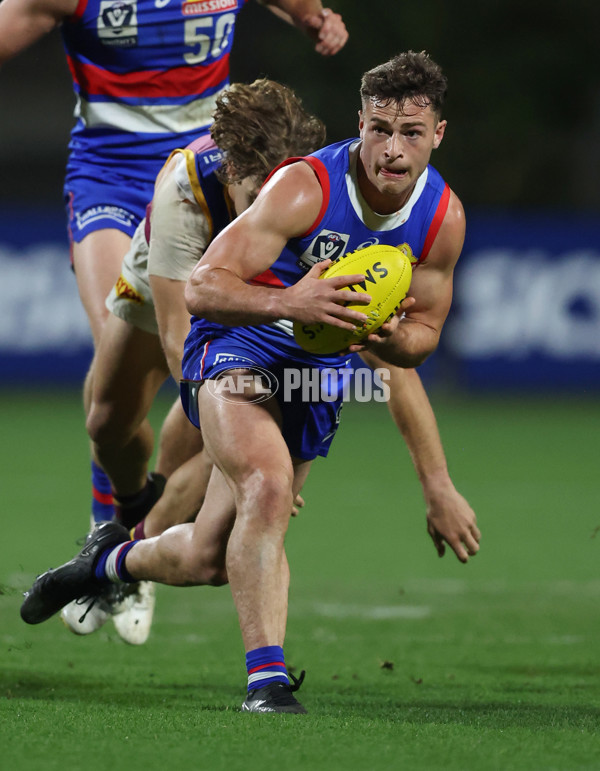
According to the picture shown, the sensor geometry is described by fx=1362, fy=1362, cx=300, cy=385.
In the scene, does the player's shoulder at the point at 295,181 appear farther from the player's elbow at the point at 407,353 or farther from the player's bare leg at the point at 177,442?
the player's bare leg at the point at 177,442

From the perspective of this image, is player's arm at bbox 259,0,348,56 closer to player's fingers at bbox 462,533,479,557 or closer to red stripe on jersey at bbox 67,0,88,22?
red stripe on jersey at bbox 67,0,88,22

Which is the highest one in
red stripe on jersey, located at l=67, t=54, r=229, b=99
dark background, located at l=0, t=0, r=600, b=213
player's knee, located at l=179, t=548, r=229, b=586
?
red stripe on jersey, located at l=67, t=54, r=229, b=99

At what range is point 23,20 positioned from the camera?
6.15m

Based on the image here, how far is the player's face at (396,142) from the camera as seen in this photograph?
4.46 m

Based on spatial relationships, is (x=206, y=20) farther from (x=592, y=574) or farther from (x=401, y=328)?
(x=592, y=574)

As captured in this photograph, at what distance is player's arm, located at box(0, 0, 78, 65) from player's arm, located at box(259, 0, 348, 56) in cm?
108

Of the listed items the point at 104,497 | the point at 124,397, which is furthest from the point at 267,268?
the point at 104,497

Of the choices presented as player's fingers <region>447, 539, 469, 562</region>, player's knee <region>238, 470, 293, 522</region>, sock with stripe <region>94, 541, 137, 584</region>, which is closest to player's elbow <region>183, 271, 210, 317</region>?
player's knee <region>238, 470, 293, 522</region>

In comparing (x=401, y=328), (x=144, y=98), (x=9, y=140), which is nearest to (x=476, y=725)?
(x=401, y=328)

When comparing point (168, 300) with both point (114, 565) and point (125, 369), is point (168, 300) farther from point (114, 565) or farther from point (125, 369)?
point (114, 565)

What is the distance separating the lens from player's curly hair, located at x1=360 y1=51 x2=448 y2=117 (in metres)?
4.46

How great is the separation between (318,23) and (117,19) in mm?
976

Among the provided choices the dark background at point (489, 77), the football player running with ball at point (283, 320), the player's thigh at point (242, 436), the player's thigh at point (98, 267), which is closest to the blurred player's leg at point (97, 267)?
the player's thigh at point (98, 267)

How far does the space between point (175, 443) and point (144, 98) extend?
65.3 inches
